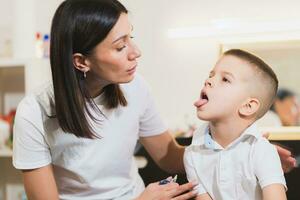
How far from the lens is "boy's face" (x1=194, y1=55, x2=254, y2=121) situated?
45.9 inches

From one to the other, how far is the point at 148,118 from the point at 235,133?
38 cm

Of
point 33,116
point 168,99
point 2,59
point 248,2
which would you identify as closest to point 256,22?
point 248,2

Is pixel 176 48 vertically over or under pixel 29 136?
over

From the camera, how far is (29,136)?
127cm

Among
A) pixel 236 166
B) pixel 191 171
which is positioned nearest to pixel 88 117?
pixel 191 171

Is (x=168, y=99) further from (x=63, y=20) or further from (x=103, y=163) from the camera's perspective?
(x=63, y=20)

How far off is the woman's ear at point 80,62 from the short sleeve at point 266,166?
1.74ft

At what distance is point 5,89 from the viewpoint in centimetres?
219

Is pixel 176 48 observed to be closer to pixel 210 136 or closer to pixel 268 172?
pixel 210 136

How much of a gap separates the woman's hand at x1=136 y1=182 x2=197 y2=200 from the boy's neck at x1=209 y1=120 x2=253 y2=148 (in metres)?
0.15

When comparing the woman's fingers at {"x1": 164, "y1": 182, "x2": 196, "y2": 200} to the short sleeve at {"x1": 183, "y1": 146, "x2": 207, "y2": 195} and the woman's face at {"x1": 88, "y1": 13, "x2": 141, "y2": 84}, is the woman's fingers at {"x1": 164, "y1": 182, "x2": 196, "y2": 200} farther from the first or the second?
the woman's face at {"x1": 88, "y1": 13, "x2": 141, "y2": 84}

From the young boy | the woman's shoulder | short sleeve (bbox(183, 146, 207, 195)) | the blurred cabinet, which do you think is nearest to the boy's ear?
the young boy

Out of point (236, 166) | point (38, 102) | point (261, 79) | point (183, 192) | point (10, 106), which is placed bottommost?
point (10, 106)

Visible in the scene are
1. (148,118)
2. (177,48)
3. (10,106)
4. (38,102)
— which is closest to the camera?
(38,102)
